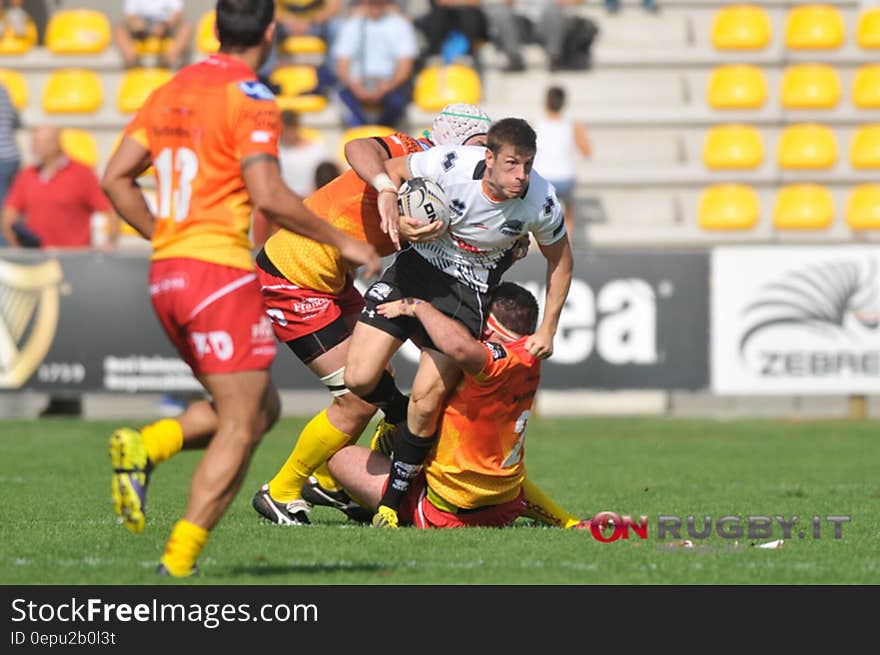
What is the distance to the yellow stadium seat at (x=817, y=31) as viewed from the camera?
20.6 meters

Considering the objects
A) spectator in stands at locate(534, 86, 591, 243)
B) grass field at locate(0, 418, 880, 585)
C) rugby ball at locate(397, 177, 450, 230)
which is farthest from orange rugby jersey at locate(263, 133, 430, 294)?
spectator in stands at locate(534, 86, 591, 243)

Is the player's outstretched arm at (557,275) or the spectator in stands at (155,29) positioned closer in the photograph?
the player's outstretched arm at (557,275)

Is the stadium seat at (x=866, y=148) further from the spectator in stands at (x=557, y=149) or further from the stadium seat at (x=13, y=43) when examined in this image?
the stadium seat at (x=13, y=43)

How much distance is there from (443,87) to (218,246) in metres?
13.8

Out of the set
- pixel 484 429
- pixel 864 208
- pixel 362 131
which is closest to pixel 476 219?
pixel 484 429

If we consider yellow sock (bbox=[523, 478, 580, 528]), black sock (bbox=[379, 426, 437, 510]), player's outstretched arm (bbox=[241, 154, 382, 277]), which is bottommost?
yellow sock (bbox=[523, 478, 580, 528])

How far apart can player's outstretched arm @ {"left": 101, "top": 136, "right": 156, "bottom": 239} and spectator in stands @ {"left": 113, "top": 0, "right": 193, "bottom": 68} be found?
14.0m

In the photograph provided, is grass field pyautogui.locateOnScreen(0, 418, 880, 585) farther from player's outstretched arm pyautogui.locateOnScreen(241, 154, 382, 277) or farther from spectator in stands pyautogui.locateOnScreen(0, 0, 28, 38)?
spectator in stands pyautogui.locateOnScreen(0, 0, 28, 38)

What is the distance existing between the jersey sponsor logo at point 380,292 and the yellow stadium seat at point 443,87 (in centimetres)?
1137

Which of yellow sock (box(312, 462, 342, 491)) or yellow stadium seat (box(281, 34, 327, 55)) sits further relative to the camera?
yellow stadium seat (box(281, 34, 327, 55))

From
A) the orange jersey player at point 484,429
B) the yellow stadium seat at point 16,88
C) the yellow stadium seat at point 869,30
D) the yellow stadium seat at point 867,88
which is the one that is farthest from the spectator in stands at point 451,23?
the orange jersey player at point 484,429

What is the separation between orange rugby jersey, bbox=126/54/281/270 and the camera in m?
5.97

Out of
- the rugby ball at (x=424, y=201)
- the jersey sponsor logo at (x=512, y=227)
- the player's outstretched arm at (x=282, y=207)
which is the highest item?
the player's outstretched arm at (x=282, y=207)

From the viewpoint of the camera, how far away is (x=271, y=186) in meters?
5.86
